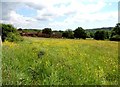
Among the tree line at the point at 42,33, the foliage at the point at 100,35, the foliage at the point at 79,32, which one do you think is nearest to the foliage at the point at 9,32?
the tree line at the point at 42,33

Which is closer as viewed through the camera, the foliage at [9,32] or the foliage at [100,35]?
the foliage at [9,32]

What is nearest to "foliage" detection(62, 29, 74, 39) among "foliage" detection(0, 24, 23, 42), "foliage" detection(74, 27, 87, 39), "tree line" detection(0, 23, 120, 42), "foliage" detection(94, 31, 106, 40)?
"tree line" detection(0, 23, 120, 42)

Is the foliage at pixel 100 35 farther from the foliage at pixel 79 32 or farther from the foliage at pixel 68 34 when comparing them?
the foliage at pixel 68 34

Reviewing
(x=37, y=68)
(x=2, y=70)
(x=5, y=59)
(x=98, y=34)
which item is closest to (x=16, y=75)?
(x=2, y=70)

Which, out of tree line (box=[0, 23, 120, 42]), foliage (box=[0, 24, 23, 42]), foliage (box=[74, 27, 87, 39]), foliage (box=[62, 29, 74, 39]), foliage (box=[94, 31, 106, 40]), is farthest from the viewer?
foliage (box=[94, 31, 106, 40])

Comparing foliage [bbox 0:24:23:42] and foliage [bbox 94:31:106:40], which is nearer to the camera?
foliage [bbox 0:24:23:42]

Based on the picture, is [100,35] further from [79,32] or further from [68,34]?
[68,34]

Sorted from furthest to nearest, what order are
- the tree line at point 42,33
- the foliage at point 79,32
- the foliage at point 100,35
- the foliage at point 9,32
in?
1. the foliage at point 100,35
2. the foliage at point 79,32
3. the tree line at point 42,33
4. the foliage at point 9,32

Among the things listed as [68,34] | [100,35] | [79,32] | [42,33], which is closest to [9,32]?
[42,33]

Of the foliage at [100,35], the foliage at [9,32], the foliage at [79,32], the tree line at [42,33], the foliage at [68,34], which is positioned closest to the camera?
the foliage at [9,32]

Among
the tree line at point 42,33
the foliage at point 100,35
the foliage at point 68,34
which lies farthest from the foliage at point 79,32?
the foliage at point 100,35

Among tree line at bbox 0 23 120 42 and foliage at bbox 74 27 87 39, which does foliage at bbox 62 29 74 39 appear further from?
foliage at bbox 74 27 87 39

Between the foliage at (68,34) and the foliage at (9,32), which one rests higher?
the foliage at (9,32)

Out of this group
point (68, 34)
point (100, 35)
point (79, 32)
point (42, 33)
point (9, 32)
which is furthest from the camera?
point (100, 35)
